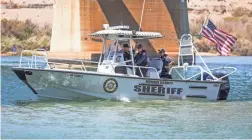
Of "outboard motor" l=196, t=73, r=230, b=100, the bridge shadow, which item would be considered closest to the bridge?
the bridge shadow

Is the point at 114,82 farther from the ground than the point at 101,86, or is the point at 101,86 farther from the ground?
the point at 114,82

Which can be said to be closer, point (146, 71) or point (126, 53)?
point (146, 71)

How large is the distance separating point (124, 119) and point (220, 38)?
6.61 meters

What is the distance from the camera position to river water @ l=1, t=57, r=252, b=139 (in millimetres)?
18141

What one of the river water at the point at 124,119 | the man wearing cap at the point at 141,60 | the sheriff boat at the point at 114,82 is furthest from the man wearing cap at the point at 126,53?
the river water at the point at 124,119

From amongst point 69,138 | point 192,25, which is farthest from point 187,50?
point 192,25

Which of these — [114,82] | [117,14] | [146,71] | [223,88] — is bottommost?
[223,88]

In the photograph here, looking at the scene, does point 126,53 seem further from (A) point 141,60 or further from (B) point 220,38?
(B) point 220,38

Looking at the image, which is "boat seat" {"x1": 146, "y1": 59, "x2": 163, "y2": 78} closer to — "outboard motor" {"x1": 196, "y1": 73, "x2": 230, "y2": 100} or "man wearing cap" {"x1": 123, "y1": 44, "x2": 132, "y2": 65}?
"man wearing cap" {"x1": 123, "y1": 44, "x2": 132, "y2": 65}

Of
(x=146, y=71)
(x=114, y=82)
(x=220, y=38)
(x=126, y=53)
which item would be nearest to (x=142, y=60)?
(x=146, y=71)

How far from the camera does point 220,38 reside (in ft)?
85.0

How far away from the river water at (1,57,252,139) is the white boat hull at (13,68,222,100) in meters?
0.27

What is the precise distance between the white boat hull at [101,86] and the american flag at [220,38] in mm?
1736

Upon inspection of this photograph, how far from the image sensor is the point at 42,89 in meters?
23.8
